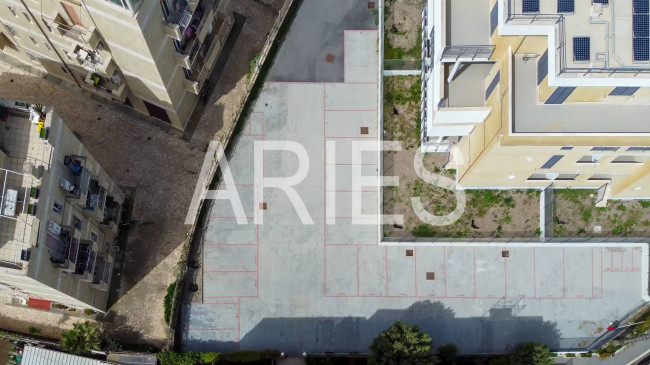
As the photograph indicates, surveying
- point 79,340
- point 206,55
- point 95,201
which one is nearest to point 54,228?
point 95,201

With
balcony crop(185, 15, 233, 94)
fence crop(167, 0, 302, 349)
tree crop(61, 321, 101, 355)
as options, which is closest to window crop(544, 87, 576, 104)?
fence crop(167, 0, 302, 349)

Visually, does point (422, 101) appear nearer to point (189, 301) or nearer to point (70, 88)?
point (189, 301)

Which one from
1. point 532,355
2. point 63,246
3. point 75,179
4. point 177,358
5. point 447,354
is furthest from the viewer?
point 447,354

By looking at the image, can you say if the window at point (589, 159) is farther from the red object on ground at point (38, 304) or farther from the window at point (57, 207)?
the red object on ground at point (38, 304)

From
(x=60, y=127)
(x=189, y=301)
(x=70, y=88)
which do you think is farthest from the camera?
(x=70, y=88)

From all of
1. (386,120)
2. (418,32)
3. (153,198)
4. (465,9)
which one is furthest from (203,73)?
(465,9)

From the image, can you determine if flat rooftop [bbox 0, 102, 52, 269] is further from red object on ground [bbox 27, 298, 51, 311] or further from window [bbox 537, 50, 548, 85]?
window [bbox 537, 50, 548, 85]

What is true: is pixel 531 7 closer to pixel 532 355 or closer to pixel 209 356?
pixel 532 355
